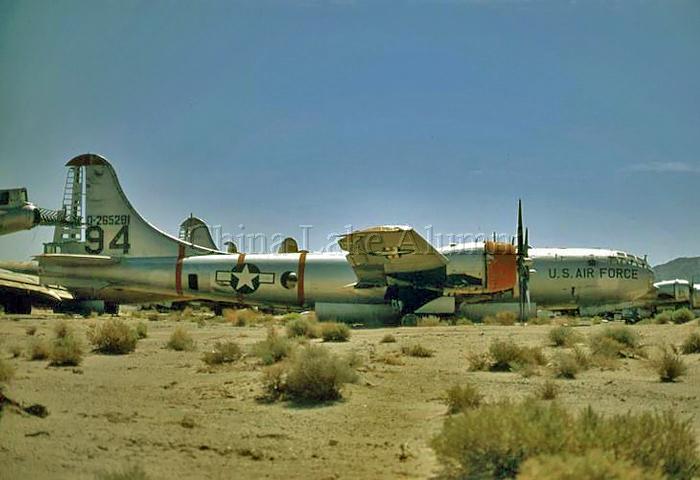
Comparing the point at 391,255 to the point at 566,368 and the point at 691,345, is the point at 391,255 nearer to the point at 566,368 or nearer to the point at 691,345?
the point at 691,345

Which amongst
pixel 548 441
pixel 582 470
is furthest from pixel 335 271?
pixel 582 470

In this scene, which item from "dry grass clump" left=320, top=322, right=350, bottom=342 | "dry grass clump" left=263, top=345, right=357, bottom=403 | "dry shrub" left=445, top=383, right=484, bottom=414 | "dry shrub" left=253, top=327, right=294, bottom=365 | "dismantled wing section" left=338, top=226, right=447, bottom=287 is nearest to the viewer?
"dry shrub" left=445, top=383, right=484, bottom=414

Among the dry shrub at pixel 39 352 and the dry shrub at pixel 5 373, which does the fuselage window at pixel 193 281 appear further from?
the dry shrub at pixel 5 373

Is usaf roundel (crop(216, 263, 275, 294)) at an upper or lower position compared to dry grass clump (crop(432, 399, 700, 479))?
upper

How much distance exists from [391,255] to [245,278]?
26.2 feet

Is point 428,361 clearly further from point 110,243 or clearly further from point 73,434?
point 110,243

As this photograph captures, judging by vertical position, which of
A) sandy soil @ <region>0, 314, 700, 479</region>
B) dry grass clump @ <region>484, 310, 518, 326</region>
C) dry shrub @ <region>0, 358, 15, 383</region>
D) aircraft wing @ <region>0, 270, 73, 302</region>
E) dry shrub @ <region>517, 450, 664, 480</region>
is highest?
aircraft wing @ <region>0, 270, 73, 302</region>

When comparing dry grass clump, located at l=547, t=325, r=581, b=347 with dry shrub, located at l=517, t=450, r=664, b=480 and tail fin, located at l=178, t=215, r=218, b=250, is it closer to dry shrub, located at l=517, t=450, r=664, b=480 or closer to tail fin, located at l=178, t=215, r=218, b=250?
dry shrub, located at l=517, t=450, r=664, b=480

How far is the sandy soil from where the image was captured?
6.46m

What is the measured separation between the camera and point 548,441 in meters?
5.61

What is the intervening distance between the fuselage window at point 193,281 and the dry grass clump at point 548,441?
26.9 m

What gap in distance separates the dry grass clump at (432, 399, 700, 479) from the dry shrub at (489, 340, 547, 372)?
270 inches

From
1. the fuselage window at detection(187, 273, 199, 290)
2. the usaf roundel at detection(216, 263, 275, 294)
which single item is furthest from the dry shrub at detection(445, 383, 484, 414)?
the fuselage window at detection(187, 273, 199, 290)

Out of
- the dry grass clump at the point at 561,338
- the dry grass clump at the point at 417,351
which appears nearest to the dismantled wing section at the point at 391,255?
the dry grass clump at the point at 561,338
